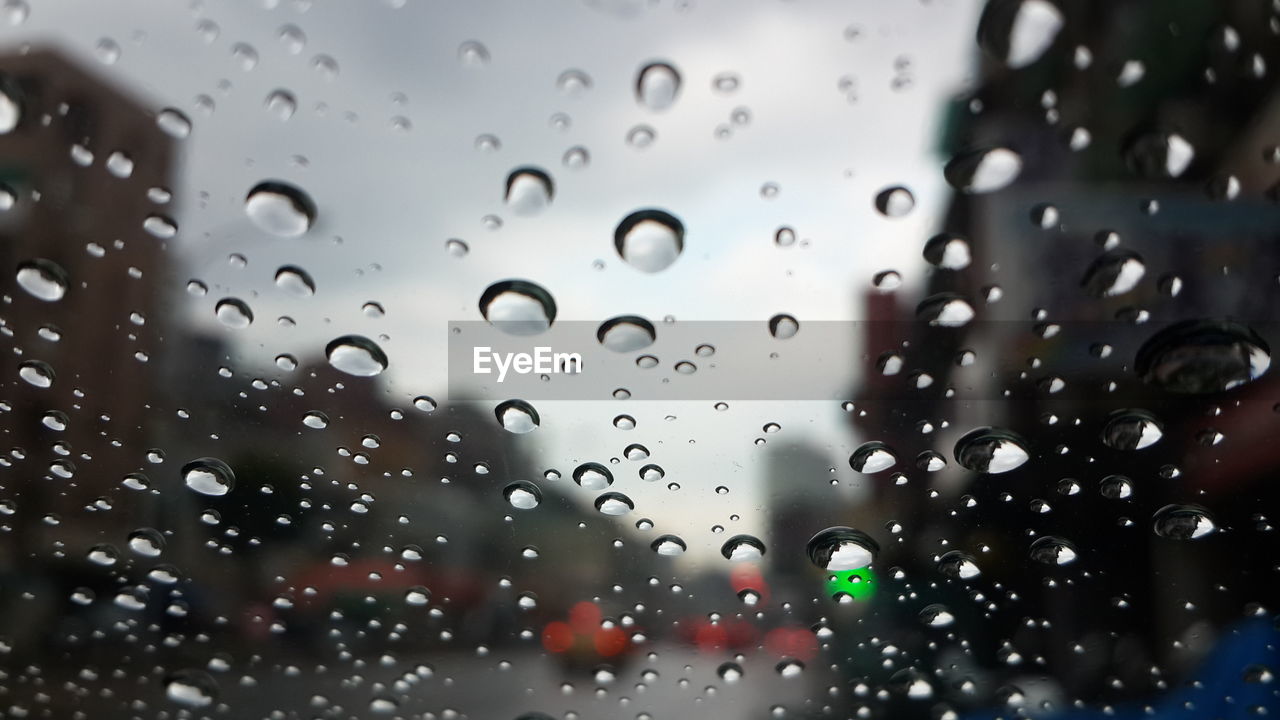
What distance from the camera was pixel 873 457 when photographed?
604 mm

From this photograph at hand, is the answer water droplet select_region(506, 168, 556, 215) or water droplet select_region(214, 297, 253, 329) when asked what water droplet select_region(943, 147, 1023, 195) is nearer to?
water droplet select_region(506, 168, 556, 215)

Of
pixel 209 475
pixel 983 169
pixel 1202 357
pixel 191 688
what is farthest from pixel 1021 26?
pixel 191 688

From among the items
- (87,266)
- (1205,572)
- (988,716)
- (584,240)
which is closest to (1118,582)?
(1205,572)

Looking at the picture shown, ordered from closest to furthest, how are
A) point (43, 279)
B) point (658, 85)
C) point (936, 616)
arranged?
1. point (658, 85)
2. point (43, 279)
3. point (936, 616)

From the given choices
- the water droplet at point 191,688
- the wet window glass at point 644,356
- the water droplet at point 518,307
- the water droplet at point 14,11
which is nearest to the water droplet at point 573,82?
the wet window glass at point 644,356

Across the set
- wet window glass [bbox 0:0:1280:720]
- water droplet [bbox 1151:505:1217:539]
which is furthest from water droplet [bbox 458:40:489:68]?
water droplet [bbox 1151:505:1217:539]

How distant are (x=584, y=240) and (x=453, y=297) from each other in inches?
4.7

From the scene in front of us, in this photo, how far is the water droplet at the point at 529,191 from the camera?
0.50 m

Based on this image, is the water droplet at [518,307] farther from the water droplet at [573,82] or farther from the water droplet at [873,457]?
the water droplet at [873,457]

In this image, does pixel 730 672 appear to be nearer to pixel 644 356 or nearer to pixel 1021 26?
pixel 644 356

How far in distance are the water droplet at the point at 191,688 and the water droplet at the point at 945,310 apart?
0.85 metres

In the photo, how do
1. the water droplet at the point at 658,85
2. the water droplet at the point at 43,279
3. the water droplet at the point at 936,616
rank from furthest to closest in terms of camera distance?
the water droplet at the point at 936,616
the water droplet at the point at 43,279
the water droplet at the point at 658,85

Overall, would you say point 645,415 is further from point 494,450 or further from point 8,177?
point 8,177

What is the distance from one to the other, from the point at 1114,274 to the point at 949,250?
14cm
